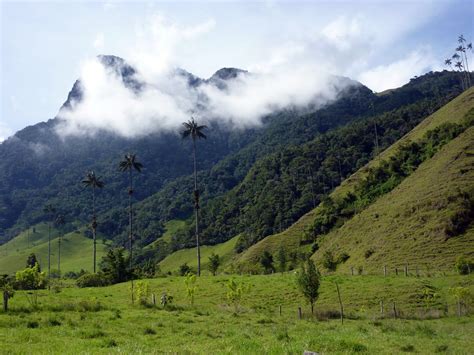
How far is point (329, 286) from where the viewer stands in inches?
2035

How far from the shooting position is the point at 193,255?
17862 cm

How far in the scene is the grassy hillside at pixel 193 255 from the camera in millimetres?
164250

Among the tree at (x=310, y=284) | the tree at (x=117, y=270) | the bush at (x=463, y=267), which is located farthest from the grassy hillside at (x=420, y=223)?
the tree at (x=117, y=270)

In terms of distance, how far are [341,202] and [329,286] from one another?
79.8 metres

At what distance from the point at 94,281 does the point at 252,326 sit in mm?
54102

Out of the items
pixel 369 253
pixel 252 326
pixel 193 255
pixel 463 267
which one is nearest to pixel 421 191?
pixel 369 253

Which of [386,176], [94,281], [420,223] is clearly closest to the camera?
[94,281]

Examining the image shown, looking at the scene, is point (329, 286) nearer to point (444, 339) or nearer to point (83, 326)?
point (444, 339)

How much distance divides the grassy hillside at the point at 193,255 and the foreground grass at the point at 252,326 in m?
109

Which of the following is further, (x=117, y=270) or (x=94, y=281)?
(x=117, y=270)

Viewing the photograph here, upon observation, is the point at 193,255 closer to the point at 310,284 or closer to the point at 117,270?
the point at 117,270

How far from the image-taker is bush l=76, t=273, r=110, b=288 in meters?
73.9

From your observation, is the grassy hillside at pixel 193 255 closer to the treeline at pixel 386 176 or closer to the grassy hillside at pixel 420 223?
the treeline at pixel 386 176

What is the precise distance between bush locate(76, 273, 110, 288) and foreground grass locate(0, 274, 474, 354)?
66.1ft
